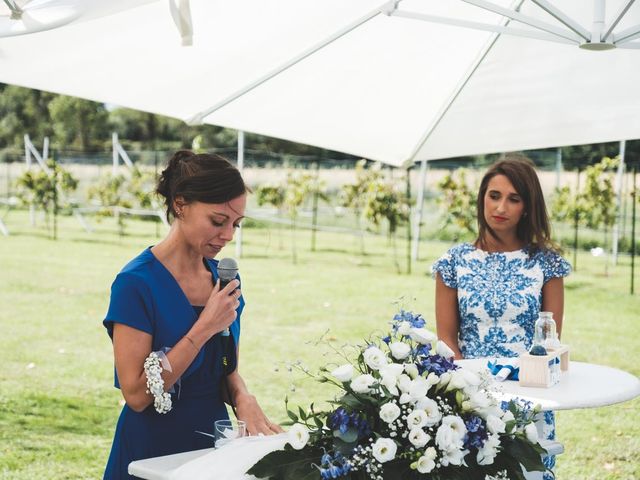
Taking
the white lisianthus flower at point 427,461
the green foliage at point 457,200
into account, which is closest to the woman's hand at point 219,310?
the white lisianthus flower at point 427,461

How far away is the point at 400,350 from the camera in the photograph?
2182 mm

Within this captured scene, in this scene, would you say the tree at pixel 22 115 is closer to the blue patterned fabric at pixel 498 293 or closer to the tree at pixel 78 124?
the tree at pixel 78 124

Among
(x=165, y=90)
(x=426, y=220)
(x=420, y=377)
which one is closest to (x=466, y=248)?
(x=165, y=90)

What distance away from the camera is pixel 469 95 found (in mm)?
4750

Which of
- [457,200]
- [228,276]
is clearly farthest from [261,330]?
[228,276]

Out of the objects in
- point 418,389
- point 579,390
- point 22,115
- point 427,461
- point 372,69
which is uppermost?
point 22,115

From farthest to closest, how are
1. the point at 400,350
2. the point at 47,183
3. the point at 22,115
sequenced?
the point at 22,115 < the point at 47,183 < the point at 400,350

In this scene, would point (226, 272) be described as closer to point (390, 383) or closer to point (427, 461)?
point (390, 383)

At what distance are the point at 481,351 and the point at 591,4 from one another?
68.7 inches

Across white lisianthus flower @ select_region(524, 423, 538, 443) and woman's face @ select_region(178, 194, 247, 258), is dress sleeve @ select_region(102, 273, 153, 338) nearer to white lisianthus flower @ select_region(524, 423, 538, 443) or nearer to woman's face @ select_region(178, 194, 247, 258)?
woman's face @ select_region(178, 194, 247, 258)

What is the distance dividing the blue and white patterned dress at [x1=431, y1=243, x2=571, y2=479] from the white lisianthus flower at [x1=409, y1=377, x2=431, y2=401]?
1811 millimetres

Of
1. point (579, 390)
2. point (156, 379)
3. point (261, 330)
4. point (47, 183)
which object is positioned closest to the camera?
point (156, 379)

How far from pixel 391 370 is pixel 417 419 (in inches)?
5.8

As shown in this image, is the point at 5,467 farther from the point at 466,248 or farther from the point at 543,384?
the point at 543,384
